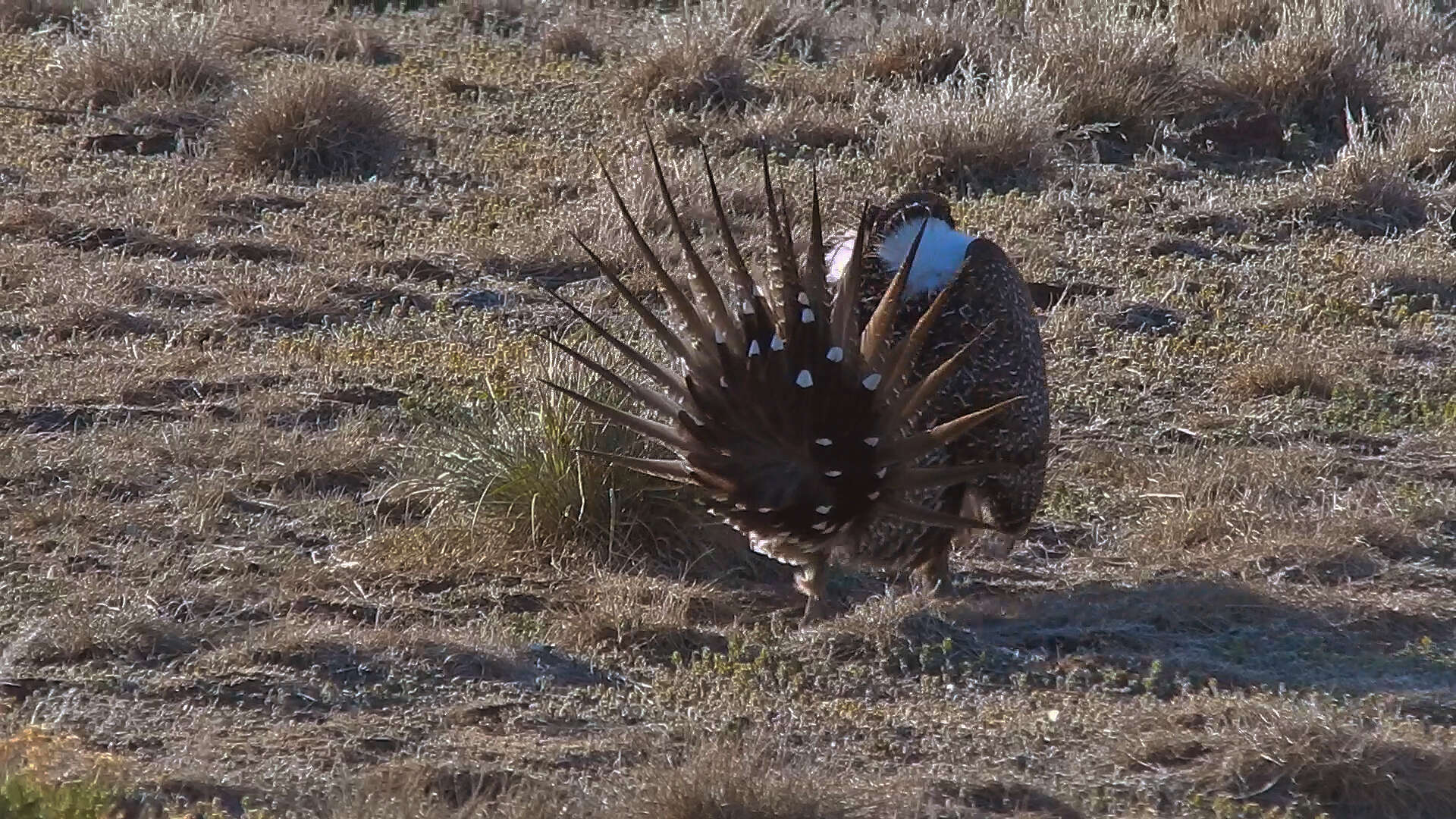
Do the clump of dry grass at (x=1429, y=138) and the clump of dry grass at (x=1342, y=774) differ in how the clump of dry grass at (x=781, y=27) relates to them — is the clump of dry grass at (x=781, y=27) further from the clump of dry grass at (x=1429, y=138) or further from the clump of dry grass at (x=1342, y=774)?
the clump of dry grass at (x=1342, y=774)

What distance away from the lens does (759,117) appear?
35.2 ft

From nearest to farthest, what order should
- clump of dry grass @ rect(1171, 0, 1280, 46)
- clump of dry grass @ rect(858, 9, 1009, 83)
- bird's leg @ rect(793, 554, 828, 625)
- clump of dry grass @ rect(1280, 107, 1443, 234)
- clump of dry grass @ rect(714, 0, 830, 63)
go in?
bird's leg @ rect(793, 554, 828, 625), clump of dry grass @ rect(1280, 107, 1443, 234), clump of dry grass @ rect(858, 9, 1009, 83), clump of dry grass @ rect(714, 0, 830, 63), clump of dry grass @ rect(1171, 0, 1280, 46)

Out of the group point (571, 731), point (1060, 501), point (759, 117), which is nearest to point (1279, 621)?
point (1060, 501)

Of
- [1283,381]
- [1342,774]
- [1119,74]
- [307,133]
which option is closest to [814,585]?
[1342,774]

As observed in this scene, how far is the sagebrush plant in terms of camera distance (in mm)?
5902

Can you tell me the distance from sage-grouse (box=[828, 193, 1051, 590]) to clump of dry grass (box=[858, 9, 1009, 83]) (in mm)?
6218

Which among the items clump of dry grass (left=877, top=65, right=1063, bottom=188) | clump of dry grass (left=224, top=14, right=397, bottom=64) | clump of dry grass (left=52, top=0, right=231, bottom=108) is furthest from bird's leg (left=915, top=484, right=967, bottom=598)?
clump of dry grass (left=224, top=14, right=397, bottom=64)

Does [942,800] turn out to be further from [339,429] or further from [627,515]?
[339,429]

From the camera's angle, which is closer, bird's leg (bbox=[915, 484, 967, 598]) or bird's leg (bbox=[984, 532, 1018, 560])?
bird's leg (bbox=[915, 484, 967, 598])

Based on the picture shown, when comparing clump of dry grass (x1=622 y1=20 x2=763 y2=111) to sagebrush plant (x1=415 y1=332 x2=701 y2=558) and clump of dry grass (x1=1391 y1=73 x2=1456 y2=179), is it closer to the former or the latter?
clump of dry grass (x1=1391 y1=73 x2=1456 y2=179)

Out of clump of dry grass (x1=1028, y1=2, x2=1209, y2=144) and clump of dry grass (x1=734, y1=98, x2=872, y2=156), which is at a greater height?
clump of dry grass (x1=1028, y1=2, x2=1209, y2=144)

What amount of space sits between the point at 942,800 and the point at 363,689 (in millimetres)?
1500

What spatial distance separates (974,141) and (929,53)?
6.94 ft

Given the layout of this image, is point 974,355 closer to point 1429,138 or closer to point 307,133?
point 307,133
